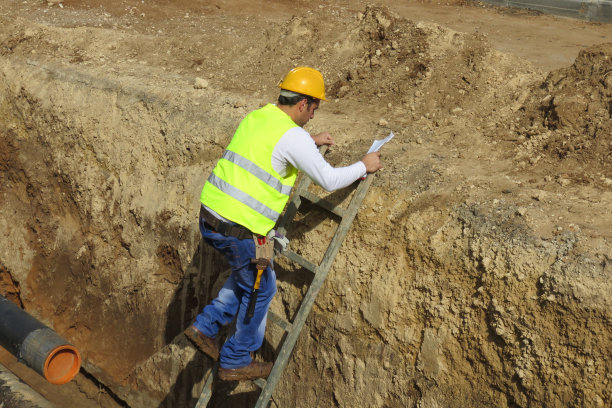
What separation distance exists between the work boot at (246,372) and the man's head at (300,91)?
1980 mm

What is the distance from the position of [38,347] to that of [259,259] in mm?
1555

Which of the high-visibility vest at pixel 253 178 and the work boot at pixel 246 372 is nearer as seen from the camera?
the high-visibility vest at pixel 253 178

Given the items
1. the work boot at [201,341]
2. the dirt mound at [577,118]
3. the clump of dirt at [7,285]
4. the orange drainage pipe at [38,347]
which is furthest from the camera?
the clump of dirt at [7,285]

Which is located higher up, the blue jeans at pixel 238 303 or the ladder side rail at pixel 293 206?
the ladder side rail at pixel 293 206

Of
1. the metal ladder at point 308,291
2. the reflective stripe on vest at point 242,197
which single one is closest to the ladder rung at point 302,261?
the metal ladder at point 308,291

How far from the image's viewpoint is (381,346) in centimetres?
495

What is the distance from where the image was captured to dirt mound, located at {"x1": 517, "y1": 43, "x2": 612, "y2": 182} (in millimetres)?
5039

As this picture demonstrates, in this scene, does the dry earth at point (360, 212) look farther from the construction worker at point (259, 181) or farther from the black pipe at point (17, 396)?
the black pipe at point (17, 396)

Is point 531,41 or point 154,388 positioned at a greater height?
point 531,41

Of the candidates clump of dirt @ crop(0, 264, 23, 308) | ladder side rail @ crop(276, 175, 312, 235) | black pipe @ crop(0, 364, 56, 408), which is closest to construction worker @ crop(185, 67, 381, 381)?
ladder side rail @ crop(276, 175, 312, 235)

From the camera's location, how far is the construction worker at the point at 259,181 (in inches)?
166

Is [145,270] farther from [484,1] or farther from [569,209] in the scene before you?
[484,1]

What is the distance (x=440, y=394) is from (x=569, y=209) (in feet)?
5.61

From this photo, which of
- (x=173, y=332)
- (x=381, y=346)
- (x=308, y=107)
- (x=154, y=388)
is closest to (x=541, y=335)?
(x=381, y=346)
